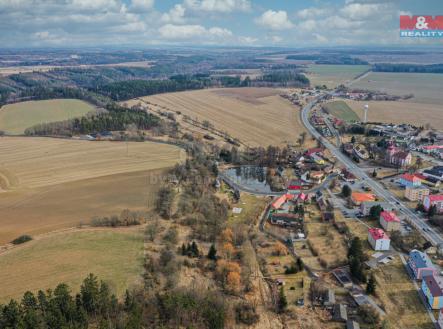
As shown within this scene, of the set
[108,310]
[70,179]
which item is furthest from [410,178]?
[70,179]

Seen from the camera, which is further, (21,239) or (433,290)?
(21,239)

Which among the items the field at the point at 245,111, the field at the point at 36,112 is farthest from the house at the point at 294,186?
the field at the point at 36,112

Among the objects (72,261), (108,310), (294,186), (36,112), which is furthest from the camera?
(36,112)

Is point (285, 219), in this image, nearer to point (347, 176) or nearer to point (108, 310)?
point (347, 176)

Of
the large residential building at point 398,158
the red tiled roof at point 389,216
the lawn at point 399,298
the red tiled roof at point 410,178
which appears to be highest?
the large residential building at point 398,158

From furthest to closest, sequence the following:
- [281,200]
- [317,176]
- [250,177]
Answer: [250,177] → [317,176] → [281,200]

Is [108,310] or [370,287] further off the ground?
[108,310]

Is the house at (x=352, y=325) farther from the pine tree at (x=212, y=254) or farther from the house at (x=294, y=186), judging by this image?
the house at (x=294, y=186)
